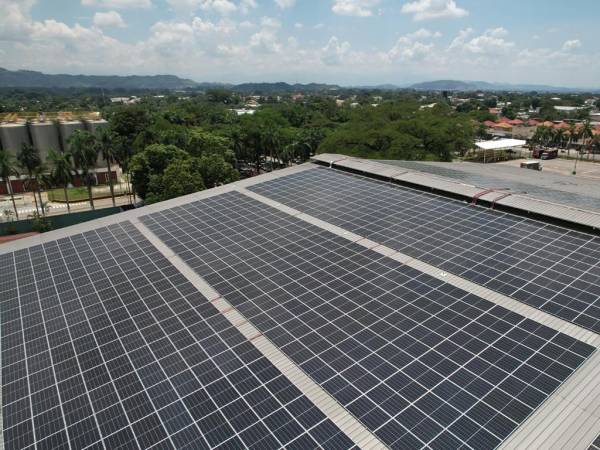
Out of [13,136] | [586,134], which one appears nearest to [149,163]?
[13,136]

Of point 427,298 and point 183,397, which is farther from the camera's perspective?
point 427,298

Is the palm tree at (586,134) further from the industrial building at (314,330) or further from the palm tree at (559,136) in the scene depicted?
the industrial building at (314,330)

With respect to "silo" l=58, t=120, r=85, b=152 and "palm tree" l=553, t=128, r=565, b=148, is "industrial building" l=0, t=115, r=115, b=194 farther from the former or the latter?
"palm tree" l=553, t=128, r=565, b=148

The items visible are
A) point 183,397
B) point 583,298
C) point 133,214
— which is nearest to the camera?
point 183,397

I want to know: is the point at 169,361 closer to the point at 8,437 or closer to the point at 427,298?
the point at 8,437

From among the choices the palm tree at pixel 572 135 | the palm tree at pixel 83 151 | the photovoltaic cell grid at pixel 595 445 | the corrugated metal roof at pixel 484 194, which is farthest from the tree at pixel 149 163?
the palm tree at pixel 572 135

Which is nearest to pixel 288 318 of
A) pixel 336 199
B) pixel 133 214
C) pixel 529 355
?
pixel 529 355

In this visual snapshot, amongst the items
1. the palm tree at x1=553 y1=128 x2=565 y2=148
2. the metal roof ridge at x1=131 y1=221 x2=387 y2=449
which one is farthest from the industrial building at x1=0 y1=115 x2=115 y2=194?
the palm tree at x1=553 y1=128 x2=565 y2=148
